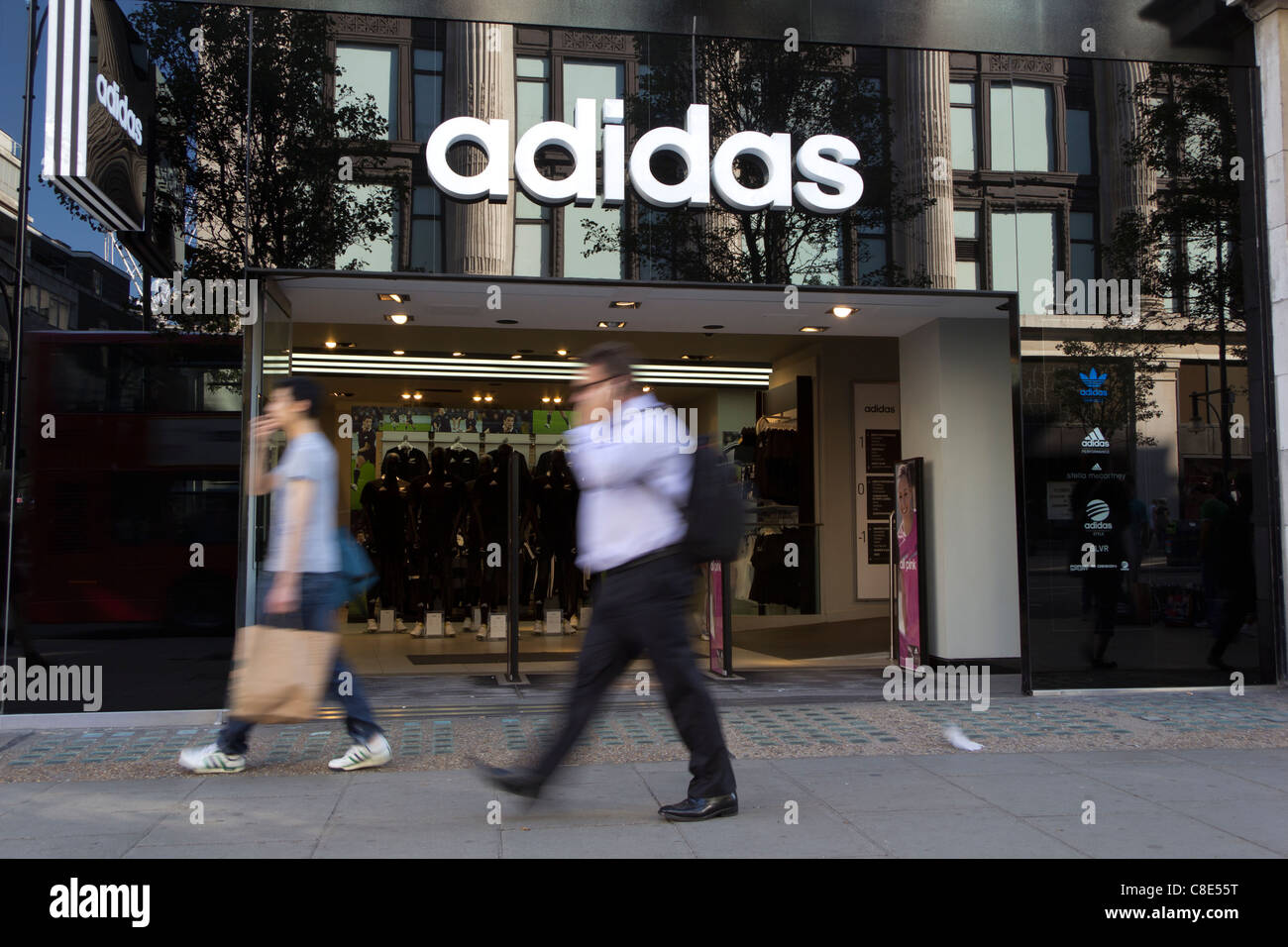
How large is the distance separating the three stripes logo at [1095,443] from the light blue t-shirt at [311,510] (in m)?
5.63

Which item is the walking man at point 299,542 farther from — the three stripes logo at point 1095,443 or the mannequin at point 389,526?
the mannequin at point 389,526

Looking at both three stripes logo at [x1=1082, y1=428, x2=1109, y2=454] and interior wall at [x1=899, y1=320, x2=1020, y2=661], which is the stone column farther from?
interior wall at [x1=899, y1=320, x2=1020, y2=661]

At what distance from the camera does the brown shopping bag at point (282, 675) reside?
5.09 m

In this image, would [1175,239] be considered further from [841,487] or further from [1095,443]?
[841,487]

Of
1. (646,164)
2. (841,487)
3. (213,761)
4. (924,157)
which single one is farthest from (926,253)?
(841,487)

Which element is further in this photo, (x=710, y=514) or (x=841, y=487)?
(x=841, y=487)

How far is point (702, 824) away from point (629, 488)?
1.38 meters

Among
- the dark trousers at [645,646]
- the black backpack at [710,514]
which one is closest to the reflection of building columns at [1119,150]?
the black backpack at [710,514]

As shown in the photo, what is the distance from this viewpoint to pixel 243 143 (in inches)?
291

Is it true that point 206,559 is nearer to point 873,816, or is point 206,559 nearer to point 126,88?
point 126,88

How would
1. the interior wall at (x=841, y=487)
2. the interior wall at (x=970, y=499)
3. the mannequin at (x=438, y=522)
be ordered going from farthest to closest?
1. the interior wall at (x=841, y=487)
2. the mannequin at (x=438, y=522)
3. the interior wall at (x=970, y=499)

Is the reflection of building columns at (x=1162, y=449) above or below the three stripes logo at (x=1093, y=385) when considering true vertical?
below

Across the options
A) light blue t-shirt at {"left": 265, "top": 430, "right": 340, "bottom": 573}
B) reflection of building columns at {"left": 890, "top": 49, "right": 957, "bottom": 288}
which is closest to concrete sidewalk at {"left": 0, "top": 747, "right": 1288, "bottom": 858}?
light blue t-shirt at {"left": 265, "top": 430, "right": 340, "bottom": 573}

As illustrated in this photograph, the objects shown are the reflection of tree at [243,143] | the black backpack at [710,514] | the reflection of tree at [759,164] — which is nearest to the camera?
the black backpack at [710,514]
